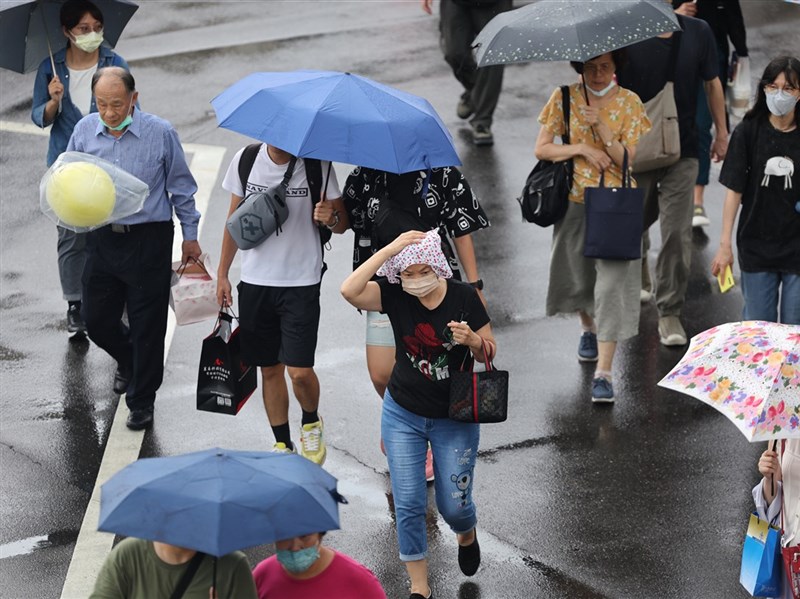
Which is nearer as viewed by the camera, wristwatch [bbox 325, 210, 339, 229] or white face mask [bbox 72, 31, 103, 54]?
wristwatch [bbox 325, 210, 339, 229]

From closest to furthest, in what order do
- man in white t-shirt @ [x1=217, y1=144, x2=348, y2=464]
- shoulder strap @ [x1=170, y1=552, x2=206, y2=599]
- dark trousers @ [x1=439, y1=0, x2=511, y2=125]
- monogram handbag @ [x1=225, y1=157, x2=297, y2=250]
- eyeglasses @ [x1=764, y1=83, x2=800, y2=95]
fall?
shoulder strap @ [x1=170, y1=552, x2=206, y2=599]
monogram handbag @ [x1=225, y1=157, x2=297, y2=250]
man in white t-shirt @ [x1=217, y1=144, x2=348, y2=464]
eyeglasses @ [x1=764, y1=83, x2=800, y2=95]
dark trousers @ [x1=439, y1=0, x2=511, y2=125]

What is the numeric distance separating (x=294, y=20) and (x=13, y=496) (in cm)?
1038

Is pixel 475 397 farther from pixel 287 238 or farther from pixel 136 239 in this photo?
pixel 136 239

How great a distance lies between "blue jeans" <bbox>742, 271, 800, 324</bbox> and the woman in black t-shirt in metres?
2.25

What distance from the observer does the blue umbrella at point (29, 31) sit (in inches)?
328

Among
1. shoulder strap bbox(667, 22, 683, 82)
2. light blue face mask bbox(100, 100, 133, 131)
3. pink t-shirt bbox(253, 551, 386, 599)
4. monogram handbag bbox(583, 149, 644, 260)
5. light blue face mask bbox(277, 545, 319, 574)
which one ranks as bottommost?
monogram handbag bbox(583, 149, 644, 260)

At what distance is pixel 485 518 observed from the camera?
710cm

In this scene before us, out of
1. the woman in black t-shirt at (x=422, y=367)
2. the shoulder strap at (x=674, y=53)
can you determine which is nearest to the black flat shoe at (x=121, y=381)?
the woman in black t-shirt at (x=422, y=367)

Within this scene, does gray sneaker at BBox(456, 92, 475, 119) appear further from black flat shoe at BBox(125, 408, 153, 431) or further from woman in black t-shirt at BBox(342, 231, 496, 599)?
woman in black t-shirt at BBox(342, 231, 496, 599)

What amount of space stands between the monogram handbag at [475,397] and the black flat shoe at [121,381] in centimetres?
302

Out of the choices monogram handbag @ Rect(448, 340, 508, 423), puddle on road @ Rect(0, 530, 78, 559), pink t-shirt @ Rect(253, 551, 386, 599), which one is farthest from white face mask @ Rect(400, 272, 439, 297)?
puddle on road @ Rect(0, 530, 78, 559)

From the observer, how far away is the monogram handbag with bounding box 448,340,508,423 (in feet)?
19.5

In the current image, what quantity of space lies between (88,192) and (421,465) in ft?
7.37

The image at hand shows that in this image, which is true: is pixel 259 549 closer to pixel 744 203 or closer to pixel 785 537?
pixel 785 537
